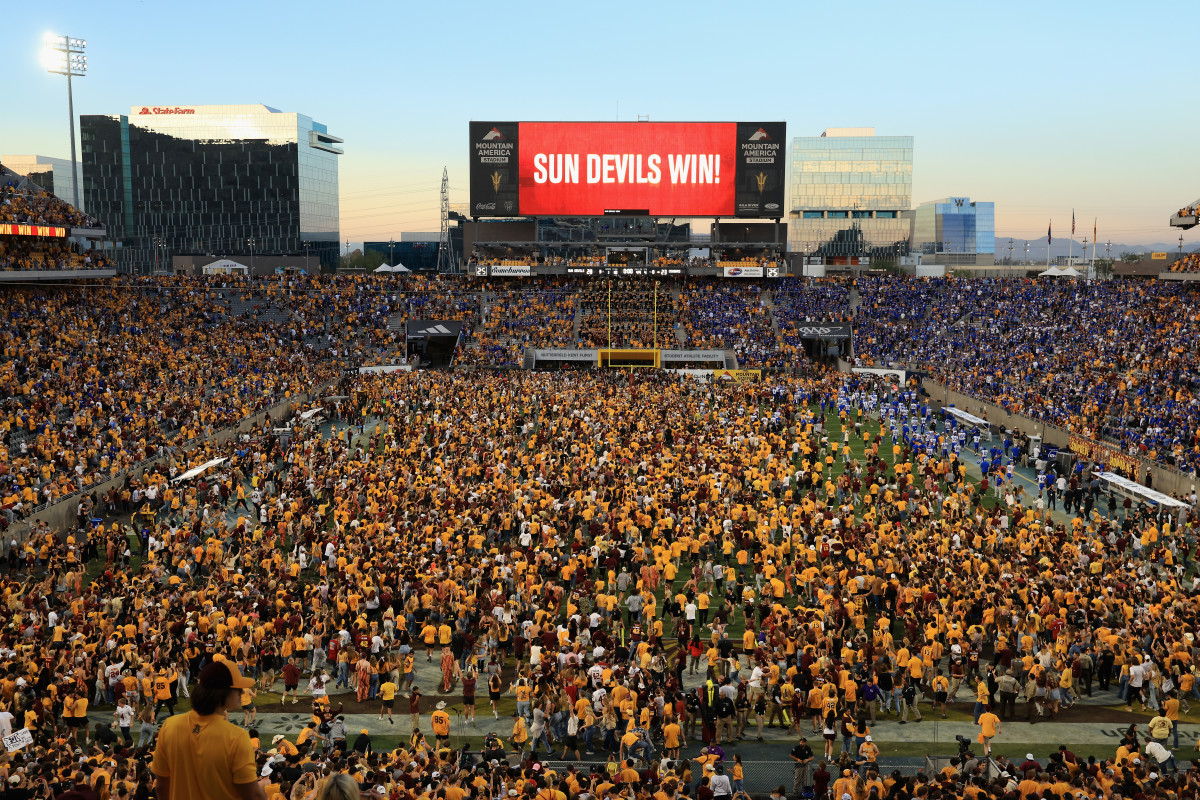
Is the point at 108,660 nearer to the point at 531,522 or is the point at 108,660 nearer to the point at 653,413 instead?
the point at 531,522

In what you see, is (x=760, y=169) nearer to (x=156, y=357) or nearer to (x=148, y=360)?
(x=156, y=357)

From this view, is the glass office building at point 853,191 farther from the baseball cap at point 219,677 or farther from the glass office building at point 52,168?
the baseball cap at point 219,677

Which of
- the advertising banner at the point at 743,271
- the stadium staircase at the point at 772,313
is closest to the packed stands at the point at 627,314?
the advertising banner at the point at 743,271

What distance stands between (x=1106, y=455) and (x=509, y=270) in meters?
40.8

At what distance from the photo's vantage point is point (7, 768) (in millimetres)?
10172

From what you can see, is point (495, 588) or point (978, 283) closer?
point (495, 588)

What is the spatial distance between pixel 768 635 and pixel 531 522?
696cm

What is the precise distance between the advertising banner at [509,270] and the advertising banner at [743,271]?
1287 centimetres

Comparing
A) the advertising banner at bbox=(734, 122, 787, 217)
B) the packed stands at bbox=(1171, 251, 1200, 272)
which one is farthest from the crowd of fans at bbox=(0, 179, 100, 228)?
the packed stands at bbox=(1171, 251, 1200, 272)

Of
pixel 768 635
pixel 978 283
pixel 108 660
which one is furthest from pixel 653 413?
pixel 978 283

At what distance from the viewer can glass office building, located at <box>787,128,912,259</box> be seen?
13450cm

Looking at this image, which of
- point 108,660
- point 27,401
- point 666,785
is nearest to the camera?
point 666,785

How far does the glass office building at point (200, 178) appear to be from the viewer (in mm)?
113812

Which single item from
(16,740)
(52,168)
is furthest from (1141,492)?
(52,168)
